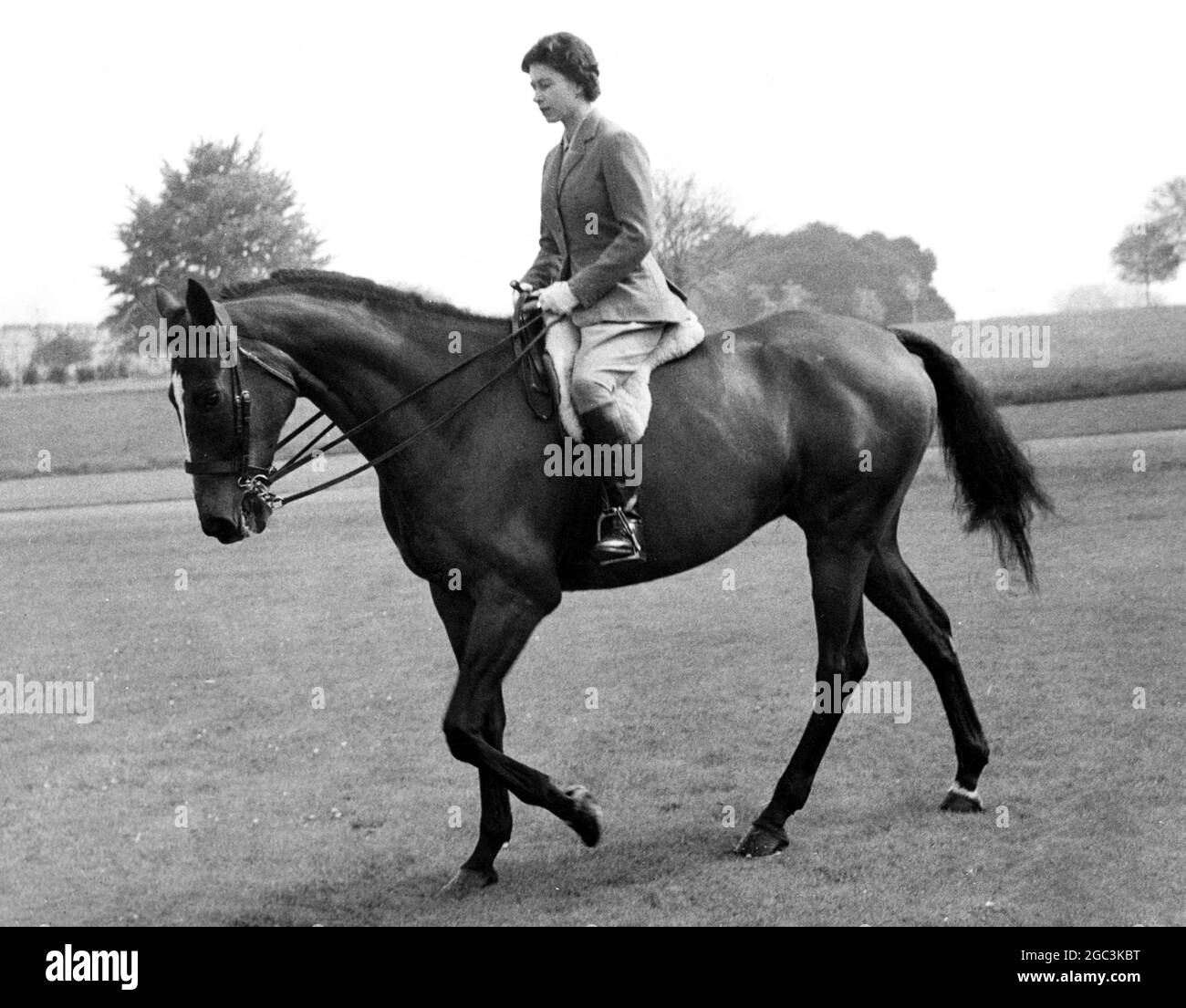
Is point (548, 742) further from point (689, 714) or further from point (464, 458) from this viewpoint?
point (464, 458)

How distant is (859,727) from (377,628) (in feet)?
13.0

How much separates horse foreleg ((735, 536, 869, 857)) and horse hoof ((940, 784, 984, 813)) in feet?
1.84

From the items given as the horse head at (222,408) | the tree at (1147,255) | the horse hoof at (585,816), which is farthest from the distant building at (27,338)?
the horse hoof at (585,816)

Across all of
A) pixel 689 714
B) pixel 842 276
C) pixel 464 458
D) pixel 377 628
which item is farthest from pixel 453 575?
pixel 842 276

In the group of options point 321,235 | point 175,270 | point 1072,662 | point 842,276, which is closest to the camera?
point 1072,662

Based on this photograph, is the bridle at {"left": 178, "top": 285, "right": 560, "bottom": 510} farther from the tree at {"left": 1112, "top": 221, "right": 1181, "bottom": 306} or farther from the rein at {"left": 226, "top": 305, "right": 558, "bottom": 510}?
the tree at {"left": 1112, "top": 221, "right": 1181, "bottom": 306}

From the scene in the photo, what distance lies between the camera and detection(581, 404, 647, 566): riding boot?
4773mm

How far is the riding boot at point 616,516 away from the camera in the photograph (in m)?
4.77

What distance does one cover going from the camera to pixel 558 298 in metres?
4.73

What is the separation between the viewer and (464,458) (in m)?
4.68

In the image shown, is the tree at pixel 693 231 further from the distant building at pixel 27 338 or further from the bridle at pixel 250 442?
the bridle at pixel 250 442

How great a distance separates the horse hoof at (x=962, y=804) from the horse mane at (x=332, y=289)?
2.82 meters

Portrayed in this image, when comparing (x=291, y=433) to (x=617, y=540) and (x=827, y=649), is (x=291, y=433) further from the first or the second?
(x=827, y=649)

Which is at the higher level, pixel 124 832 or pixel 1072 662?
pixel 1072 662
